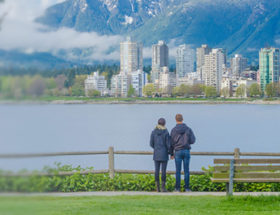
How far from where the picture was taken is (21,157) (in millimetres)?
1409

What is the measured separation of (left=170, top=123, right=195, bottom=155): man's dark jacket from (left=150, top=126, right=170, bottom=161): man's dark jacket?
0.14 metres

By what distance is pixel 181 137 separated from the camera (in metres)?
10.2

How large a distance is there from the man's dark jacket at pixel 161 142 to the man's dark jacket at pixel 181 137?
0.47 ft

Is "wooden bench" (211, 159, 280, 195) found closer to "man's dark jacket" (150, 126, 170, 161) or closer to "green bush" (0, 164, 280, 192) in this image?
"man's dark jacket" (150, 126, 170, 161)

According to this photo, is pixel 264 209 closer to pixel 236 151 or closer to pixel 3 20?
pixel 236 151

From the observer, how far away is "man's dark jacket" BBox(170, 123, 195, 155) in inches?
400

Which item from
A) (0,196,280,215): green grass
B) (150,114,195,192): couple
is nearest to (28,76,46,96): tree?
(0,196,280,215): green grass

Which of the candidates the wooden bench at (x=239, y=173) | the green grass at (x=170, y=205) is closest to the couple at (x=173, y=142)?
the green grass at (x=170, y=205)

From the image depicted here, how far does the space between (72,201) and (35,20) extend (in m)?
7.84

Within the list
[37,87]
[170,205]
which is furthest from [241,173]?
[37,87]

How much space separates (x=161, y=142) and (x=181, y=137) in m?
0.41

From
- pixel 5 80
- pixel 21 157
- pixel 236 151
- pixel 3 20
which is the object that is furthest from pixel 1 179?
pixel 236 151

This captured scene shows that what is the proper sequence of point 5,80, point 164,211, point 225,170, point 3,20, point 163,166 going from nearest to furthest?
point 5,80
point 3,20
point 164,211
point 225,170
point 163,166

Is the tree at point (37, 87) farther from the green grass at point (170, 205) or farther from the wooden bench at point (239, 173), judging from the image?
the wooden bench at point (239, 173)
